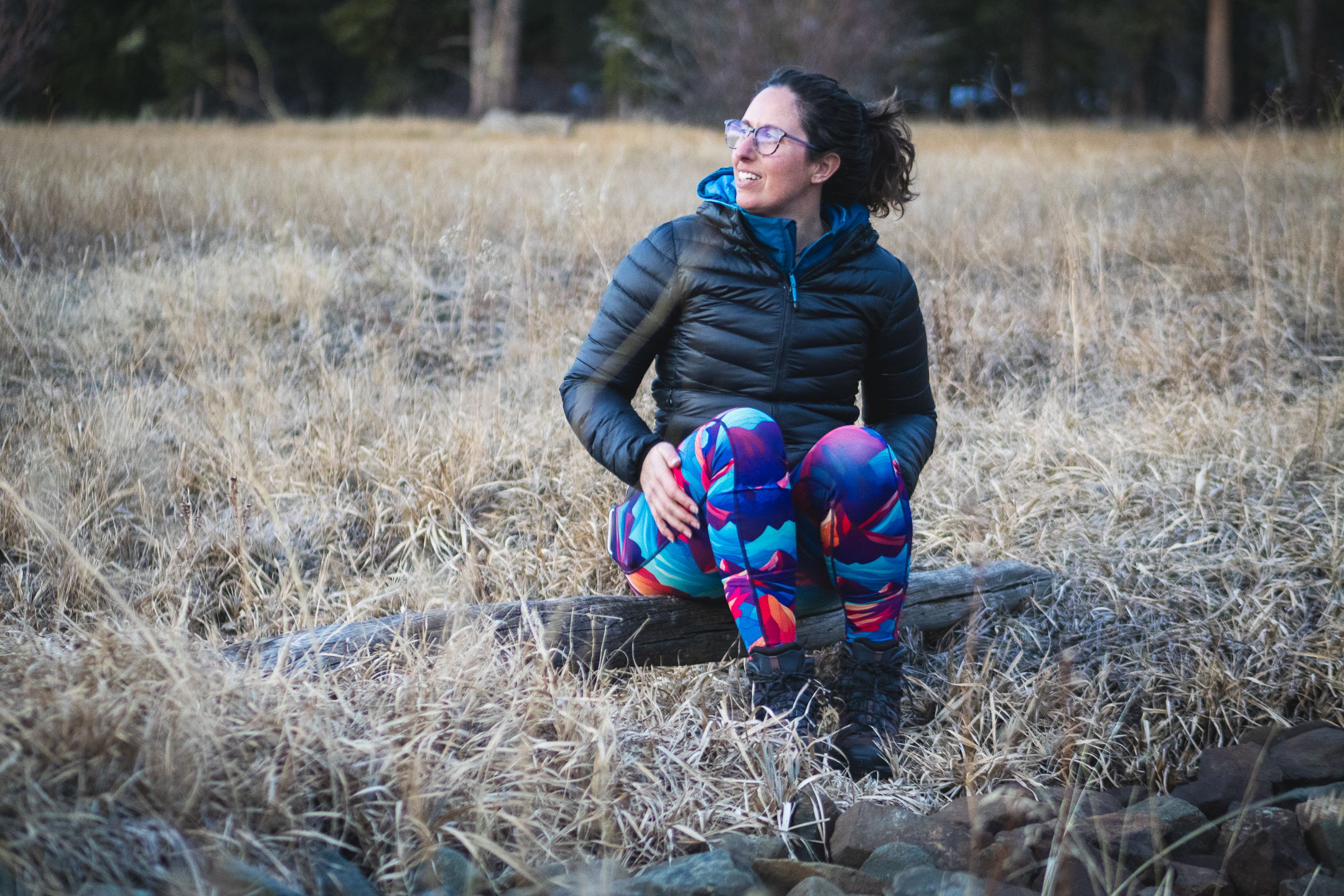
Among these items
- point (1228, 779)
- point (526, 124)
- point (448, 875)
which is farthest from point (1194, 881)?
point (526, 124)

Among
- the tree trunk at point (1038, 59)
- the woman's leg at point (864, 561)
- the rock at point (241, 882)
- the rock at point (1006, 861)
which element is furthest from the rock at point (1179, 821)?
the tree trunk at point (1038, 59)

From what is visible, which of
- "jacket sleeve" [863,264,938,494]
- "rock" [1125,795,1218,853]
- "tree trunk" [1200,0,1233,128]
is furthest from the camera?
"tree trunk" [1200,0,1233,128]

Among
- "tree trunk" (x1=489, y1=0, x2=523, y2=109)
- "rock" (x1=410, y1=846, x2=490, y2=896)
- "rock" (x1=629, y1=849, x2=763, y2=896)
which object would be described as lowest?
"rock" (x1=629, y1=849, x2=763, y2=896)

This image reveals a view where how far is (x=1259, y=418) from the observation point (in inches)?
143

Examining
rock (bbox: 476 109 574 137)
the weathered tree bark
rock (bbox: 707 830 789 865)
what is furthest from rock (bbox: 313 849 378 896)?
the weathered tree bark

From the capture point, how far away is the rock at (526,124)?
528 inches

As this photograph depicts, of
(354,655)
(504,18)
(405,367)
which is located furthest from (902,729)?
(504,18)

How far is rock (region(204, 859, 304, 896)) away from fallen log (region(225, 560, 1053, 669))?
50 cm

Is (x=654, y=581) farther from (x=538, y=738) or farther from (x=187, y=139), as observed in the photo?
(x=187, y=139)

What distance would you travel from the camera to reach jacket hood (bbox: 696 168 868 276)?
209 centimetres

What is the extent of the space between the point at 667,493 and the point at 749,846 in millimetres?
706

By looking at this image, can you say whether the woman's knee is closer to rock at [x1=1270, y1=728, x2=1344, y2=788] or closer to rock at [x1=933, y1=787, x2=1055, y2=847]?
rock at [x1=933, y1=787, x2=1055, y2=847]

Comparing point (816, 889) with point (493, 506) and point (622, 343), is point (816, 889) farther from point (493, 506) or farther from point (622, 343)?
point (493, 506)

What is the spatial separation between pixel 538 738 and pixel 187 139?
29.3ft
